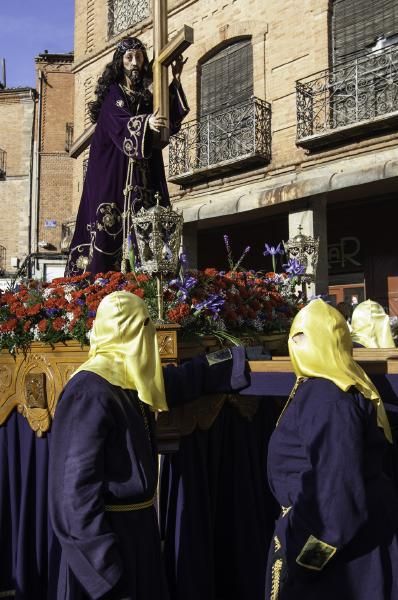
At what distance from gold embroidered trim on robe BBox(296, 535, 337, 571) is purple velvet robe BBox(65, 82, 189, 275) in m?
2.59

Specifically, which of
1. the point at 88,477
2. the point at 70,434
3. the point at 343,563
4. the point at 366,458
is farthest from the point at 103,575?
the point at 366,458

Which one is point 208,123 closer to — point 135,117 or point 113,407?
point 135,117

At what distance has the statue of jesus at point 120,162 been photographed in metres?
4.12

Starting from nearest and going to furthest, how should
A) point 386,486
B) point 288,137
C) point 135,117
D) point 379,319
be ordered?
1. point 386,486
2. point 135,117
3. point 379,319
4. point 288,137

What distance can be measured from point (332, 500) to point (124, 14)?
1591 centimetres

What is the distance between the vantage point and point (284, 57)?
11.9m

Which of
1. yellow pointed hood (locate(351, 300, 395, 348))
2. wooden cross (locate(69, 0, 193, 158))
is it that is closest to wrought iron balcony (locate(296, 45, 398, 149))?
yellow pointed hood (locate(351, 300, 395, 348))

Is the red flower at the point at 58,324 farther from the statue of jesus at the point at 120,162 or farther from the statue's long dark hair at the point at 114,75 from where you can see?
the statue's long dark hair at the point at 114,75

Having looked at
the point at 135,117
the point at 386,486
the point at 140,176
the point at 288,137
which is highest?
the point at 288,137

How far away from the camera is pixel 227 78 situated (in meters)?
13.1

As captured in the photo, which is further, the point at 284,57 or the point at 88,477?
the point at 284,57

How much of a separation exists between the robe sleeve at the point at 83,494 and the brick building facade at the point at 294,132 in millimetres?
8774

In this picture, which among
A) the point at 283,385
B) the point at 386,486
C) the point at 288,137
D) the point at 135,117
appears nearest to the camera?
the point at 386,486

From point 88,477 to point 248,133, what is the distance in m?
11.2
